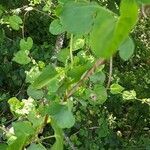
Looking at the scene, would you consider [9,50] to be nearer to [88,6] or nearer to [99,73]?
[99,73]

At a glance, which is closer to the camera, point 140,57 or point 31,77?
point 31,77

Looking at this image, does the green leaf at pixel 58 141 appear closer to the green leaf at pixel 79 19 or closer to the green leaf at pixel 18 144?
the green leaf at pixel 18 144

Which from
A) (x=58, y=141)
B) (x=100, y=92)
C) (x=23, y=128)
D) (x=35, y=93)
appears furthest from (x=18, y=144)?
(x=100, y=92)

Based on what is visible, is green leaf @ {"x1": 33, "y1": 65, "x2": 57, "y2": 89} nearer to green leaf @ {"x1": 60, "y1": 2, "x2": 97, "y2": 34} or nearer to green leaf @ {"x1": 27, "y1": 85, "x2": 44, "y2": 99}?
green leaf @ {"x1": 60, "y1": 2, "x2": 97, "y2": 34}

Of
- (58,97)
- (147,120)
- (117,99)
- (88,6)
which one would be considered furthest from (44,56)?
(88,6)

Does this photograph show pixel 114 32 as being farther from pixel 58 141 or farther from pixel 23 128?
pixel 23 128

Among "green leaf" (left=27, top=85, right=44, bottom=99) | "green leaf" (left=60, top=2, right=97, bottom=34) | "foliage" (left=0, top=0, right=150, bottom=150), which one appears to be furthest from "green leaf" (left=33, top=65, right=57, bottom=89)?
"green leaf" (left=27, top=85, right=44, bottom=99)
